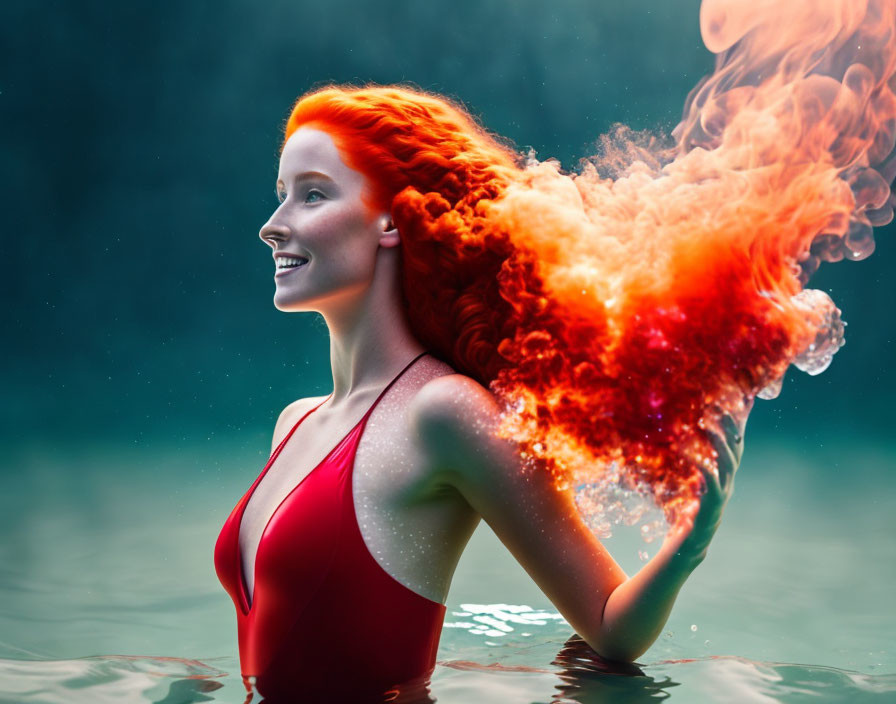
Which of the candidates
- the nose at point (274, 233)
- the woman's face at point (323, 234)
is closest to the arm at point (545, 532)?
the woman's face at point (323, 234)

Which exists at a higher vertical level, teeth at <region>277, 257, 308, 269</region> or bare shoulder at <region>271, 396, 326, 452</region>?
teeth at <region>277, 257, 308, 269</region>

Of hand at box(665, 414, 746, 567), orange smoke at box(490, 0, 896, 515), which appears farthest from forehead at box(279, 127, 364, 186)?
hand at box(665, 414, 746, 567)

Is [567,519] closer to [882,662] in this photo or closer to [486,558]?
[882,662]

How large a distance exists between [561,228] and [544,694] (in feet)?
2.98

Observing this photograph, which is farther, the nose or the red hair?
the nose

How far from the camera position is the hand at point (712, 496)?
1474 millimetres

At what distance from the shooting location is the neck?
1.91 meters

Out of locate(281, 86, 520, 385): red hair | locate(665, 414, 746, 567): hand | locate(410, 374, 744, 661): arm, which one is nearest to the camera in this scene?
locate(665, 414, 746, 567): hand

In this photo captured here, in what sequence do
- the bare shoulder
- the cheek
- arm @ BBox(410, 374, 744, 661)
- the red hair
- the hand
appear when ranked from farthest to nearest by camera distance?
1. the bare shoulder
2. the cheek
3. the red hair
4. arm @ BBox(410, 374, 744, 661)
5. the hand

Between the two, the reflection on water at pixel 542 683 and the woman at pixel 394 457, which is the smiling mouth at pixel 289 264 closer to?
the woman at pixel 394 457

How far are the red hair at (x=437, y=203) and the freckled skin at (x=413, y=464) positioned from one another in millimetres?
→ 41

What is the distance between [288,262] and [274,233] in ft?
0.23

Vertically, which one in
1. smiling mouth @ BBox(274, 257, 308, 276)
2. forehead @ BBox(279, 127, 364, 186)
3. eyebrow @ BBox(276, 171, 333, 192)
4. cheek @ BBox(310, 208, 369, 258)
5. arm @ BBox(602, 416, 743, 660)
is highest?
forehead @ BBox(279, 127, 364, 186)

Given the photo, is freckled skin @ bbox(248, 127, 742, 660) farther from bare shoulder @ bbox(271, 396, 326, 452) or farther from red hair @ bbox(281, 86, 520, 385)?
bare shoulder @ bbox(271, 396, 326, 452)
